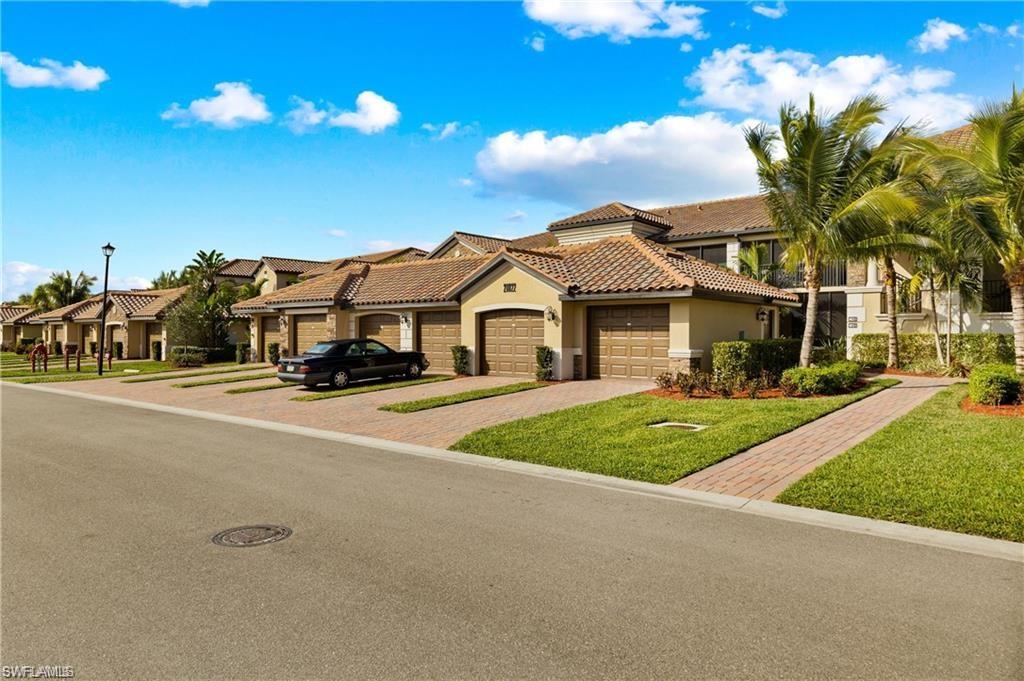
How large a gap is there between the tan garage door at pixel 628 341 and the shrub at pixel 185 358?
22.9 m

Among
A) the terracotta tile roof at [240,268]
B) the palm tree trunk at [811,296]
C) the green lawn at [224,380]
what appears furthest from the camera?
the terracotta tile roof at [240,268]

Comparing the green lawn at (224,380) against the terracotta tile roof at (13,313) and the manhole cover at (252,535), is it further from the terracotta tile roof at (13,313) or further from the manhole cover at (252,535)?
the terracotta tile roof at (13,313)

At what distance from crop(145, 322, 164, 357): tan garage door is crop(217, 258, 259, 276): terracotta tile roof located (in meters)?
7.16

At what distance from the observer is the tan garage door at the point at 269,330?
31984mm

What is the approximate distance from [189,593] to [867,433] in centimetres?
1024

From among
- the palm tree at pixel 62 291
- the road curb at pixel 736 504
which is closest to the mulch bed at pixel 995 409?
the road curb at pixel 736 504

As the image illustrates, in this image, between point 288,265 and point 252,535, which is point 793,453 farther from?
point 288,265

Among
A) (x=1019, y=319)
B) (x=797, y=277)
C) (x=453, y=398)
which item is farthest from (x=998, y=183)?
(x=797, y=277)

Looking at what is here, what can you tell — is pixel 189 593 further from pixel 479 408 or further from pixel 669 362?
pixel 669 362

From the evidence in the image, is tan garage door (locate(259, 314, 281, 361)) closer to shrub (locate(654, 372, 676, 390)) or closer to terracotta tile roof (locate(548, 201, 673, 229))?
terracotta tile roof (locate(548, 201, 673, 229))

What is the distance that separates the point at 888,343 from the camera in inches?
902

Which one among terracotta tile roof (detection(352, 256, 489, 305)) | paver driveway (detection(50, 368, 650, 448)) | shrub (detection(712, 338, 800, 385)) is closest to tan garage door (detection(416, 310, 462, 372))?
terracotta tile roof (detection(352, 256, 489, 305))

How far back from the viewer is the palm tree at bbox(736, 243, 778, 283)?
1062 inches

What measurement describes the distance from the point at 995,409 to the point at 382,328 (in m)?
20.6
